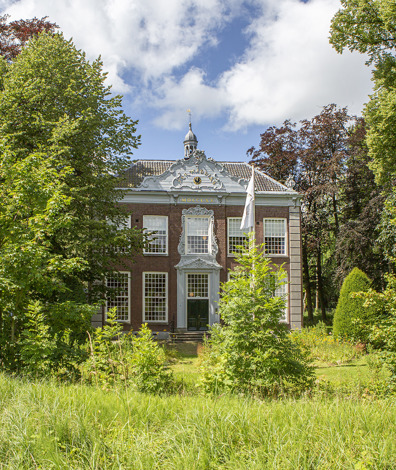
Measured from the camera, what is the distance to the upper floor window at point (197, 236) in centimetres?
2575

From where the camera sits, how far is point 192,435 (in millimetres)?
4789

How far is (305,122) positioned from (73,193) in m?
22.1

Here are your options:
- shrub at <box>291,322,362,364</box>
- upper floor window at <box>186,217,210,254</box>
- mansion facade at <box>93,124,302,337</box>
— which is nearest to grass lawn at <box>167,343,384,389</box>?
shrub at <box>291,322,362,364</box>

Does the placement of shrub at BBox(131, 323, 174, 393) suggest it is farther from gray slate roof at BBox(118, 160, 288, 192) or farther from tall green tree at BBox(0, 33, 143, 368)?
gray slate roof at BBox(118, 160, 288, 192)

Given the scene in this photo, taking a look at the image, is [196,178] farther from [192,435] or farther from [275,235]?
[192,435]

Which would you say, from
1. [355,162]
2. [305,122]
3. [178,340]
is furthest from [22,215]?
[305,122]

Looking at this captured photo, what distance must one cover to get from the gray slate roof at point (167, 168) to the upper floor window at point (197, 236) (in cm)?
359

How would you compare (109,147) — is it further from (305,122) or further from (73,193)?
(305,122)

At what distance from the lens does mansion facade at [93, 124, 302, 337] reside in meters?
25.1

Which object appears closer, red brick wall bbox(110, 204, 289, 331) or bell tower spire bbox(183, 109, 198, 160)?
red brick wall bbox(110, 204, 289, 331)

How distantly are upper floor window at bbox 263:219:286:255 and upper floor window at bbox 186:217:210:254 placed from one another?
3.67m

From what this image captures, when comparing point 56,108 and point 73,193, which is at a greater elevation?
point 56,108

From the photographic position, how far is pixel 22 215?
912 cm

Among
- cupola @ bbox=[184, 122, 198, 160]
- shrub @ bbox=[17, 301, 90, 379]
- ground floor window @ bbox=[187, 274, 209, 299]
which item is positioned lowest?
shrub @ bbox=[17, 301, 90, 379]
